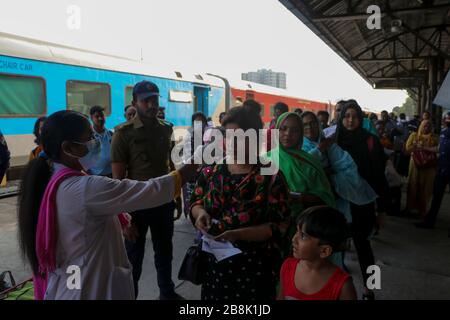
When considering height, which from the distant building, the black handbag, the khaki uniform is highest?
the distant building

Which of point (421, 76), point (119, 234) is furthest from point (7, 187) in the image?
point (421, 76)

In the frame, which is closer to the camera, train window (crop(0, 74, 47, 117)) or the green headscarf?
the green headscarf

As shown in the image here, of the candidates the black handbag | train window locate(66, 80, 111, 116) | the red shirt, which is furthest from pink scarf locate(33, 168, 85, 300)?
train window locate(66, 80, 111, 116)

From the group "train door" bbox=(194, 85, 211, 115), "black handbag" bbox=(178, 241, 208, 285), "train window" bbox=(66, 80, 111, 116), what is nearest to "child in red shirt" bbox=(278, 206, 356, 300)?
"black handbag" bbox=(178, 241, 208, 285)

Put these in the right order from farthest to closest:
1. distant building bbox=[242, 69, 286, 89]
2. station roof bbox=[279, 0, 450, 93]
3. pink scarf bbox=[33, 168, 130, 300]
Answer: distant building bbox=[242, 69, 286, 89] < station roof bbox=[279, 0, 450, 93] < pink scarf bbox=[33, 168, 130, 300]

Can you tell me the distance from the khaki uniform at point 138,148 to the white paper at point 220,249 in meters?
1.08

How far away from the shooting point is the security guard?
2.66m

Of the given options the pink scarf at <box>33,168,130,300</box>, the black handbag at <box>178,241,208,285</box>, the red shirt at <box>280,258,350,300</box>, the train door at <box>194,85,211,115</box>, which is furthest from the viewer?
the train door at <box>194,85,211,115</box>

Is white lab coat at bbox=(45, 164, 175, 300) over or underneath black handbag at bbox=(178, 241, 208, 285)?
over

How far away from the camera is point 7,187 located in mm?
6656

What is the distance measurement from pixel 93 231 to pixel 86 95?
20.7 feet

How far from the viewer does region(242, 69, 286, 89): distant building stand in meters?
34.1

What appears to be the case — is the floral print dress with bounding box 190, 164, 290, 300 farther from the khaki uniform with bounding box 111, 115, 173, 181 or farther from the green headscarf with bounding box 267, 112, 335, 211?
the khaki uniform with bounding box 111, 115, 173, 181
